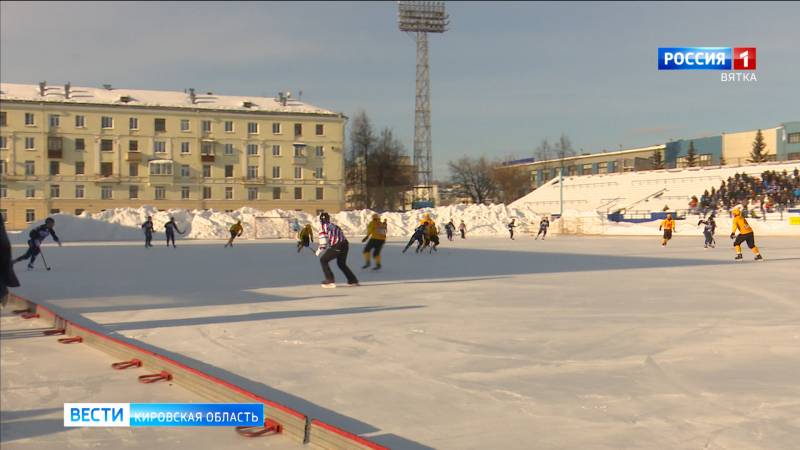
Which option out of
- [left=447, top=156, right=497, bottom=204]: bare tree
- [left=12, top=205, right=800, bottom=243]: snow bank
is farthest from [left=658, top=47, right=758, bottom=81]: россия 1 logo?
[left=447, top=156, right=497, bottom=204]: bare tree

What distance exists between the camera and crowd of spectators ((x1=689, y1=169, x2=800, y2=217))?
44.0 metres

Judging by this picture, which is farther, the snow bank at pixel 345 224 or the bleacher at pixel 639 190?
the bleacher at pixel 639 190

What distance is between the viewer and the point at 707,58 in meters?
13.2

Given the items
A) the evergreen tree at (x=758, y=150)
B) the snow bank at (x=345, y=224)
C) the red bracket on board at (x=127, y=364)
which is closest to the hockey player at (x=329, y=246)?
the red bracket on board at (x=127, y=364)

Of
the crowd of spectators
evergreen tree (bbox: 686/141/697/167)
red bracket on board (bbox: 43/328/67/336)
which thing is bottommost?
red bracket on board (bbox: 43/328/67/336)

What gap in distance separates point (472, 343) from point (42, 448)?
168 inches

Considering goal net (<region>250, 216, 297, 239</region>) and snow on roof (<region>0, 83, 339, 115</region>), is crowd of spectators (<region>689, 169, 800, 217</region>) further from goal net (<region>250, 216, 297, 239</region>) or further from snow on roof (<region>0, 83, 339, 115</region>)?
snow on roof (<region>0, 83, 339, 115</region>)

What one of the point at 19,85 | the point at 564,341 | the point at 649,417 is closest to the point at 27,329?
the point at 564,341

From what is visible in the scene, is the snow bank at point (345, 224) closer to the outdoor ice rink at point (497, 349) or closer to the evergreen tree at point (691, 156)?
the evergreen tree at point (691, 156)

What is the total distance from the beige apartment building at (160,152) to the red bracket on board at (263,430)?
64.5 m

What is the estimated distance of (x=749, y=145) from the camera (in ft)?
217

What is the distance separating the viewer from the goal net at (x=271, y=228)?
43.4m

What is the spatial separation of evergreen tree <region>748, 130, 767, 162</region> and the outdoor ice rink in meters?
51.9

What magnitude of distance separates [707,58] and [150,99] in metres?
63.3
